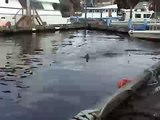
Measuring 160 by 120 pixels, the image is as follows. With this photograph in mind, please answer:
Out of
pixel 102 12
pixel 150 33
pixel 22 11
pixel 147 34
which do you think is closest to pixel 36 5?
pixel 22 11

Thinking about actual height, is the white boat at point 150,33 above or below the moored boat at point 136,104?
below

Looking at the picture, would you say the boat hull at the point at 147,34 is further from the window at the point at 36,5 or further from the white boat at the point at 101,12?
the white boat at the point at 101,12

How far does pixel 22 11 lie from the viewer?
5241 cm

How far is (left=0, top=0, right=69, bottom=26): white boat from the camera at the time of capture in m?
49.7

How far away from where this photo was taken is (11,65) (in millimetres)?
20359

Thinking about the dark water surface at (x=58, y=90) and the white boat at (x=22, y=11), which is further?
the white boat at (x=22, y=11)

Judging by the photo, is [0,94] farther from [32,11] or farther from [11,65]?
[32,11]

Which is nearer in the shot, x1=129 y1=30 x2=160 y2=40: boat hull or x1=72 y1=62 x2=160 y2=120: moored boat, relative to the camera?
x1=72 y1=62 x2=160 y2=120: moored boat

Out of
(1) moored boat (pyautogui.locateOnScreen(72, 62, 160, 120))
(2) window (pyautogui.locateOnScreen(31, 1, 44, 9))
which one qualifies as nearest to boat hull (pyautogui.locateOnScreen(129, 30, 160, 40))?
(2) window (pyautogui.locateOnScreen(31, 1, 44, 9))

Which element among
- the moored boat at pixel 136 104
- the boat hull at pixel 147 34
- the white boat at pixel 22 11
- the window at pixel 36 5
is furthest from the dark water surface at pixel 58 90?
the window at pixel 36 5

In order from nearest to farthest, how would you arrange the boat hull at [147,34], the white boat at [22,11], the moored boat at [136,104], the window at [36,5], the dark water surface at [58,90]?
the moored boat at [136,104], the dark water surface at [58,90], the boat hull at [147,34], the white boat at [22,11], the window at [36,5]

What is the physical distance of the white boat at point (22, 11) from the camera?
49.7 m

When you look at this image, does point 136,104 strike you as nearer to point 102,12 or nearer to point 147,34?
point 147,34

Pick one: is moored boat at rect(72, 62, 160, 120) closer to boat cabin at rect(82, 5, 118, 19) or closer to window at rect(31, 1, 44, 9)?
window at rect(31, 1, 44, 9)
